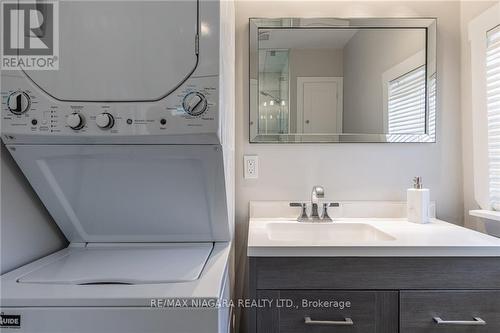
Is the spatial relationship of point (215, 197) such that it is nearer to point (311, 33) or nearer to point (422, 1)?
point (311, 33)

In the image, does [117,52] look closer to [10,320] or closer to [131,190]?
[131,190]

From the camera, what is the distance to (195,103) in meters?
0.90

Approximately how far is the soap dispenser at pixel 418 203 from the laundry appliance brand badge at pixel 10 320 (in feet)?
5.04

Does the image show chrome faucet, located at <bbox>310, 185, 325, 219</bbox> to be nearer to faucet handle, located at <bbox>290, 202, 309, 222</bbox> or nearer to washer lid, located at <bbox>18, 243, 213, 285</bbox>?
faucet handle, located at <bbox>290, 202, 309, 222</bbox>

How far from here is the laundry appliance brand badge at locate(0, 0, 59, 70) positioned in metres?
0.91

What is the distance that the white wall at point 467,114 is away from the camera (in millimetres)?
1577

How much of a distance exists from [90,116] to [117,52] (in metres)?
0.20

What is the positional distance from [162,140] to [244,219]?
0.84 m

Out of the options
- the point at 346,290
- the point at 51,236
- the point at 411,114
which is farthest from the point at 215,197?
the point at 411,114

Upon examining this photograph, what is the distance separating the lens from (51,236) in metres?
1.18

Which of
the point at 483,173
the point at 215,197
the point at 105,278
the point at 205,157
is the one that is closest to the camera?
the point at 105,278

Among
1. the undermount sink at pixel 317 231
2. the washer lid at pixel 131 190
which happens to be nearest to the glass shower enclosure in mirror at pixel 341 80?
the undermount sink at pixel 317 231

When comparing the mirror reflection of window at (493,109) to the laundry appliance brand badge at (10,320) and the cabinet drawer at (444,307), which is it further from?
the laundry appliance brand badge at (10,320)

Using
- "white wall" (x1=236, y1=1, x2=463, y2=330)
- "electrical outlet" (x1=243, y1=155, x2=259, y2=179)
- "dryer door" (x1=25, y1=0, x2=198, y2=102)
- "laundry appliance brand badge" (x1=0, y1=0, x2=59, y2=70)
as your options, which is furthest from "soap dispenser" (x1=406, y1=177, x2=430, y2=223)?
"laundry appliance brand badge" (x1=0, y1=0, x2=59, y2=70)
